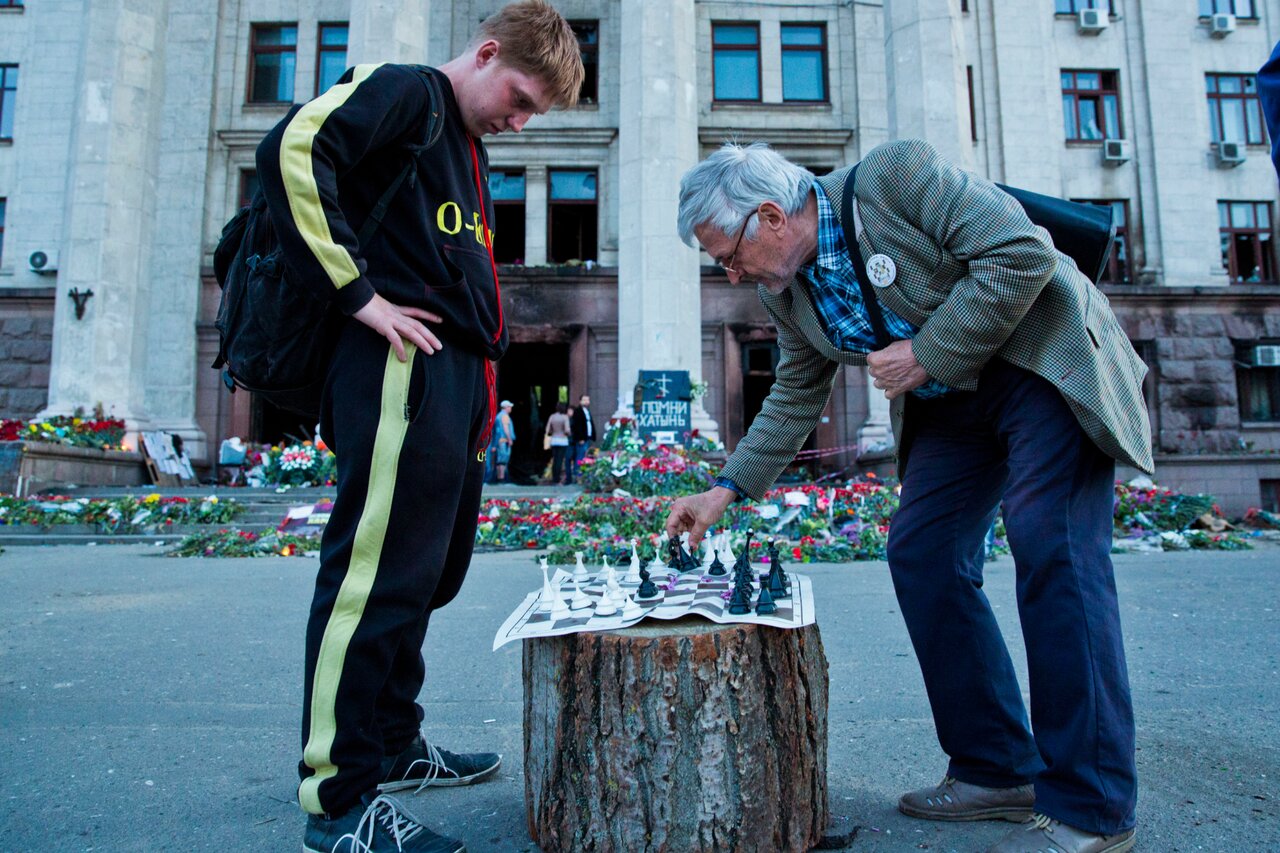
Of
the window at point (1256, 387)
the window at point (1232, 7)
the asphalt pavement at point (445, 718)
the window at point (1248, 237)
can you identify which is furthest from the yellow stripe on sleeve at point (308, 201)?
the window at point (1232, 7)

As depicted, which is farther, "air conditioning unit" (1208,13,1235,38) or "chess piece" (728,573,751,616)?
"air conditioning unit" (1208,13,1235,38)

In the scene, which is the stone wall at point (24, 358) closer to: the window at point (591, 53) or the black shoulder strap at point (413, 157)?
the window at point (591, 53)

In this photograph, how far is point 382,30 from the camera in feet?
52.5

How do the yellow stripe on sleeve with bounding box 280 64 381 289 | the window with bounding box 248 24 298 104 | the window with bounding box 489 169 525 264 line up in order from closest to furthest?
the yellow stripe on sleeve with bounding box 280 64 381 289 → the window with bounding box 489 169 525 264 → the window with bounding box 248 24 298 104

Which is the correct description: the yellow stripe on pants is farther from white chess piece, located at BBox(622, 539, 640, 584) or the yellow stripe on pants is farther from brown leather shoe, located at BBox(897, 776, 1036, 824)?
brown leather shoe, located at BBox(897, 776, 1036, 824)

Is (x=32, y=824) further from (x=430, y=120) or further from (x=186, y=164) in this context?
(x=186, y=164)

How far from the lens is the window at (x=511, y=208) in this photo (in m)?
21.0

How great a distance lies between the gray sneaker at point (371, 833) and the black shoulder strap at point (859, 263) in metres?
1.67

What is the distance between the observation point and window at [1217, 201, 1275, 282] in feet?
71.1

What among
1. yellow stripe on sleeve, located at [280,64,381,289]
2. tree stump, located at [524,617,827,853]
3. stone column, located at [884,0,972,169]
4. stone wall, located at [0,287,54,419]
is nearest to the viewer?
yellow stripe on sleeve, located at [280,64,381,289]

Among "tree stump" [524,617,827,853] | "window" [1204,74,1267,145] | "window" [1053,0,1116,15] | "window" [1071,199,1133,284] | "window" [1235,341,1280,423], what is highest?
"window" [1053,0,1116,15]

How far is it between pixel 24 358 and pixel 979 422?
23179 mm

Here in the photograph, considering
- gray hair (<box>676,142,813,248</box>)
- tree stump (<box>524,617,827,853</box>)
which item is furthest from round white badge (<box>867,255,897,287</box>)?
tree stump (<box>524,617,827,853</box>)

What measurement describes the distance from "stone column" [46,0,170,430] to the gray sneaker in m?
17.7
